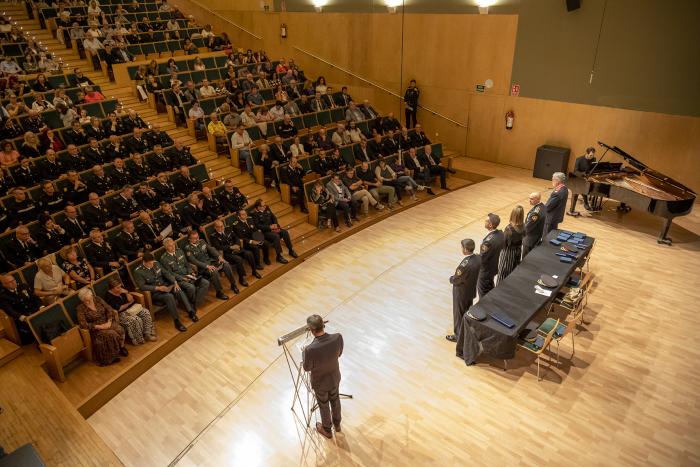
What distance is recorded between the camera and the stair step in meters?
4.39

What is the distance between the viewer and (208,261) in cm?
554

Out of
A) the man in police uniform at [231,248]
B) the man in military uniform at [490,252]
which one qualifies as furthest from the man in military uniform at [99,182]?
the man in military uniform at [490,252]

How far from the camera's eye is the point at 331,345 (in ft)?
10.7

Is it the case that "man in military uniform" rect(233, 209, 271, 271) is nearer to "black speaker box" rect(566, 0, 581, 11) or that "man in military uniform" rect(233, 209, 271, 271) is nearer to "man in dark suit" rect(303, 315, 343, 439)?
"man in dark suit" rect(303, 315, 343, 439)

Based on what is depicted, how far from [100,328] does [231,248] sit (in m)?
1.73

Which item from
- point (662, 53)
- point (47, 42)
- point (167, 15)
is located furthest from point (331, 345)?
point (167, 15)

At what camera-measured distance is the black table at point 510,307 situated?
3998mm

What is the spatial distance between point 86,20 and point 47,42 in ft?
3.15

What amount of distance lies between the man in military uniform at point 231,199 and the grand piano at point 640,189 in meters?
4.64

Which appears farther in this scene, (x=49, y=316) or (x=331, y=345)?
(x=49, y=316)

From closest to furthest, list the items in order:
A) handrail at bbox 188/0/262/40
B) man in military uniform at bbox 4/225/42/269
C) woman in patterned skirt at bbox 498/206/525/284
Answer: woman in patterned skirt at bbox 498/206/525/284
man in military uniform at bbox 4/225/42/269
handrail at bbox 188/0/262/40

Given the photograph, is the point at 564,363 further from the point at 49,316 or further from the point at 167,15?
the point at 167,15

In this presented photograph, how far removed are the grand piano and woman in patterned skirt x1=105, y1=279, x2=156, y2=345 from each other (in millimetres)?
5721

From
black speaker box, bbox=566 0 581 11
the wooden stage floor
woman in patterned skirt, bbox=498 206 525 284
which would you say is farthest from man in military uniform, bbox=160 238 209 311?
black speaker box, bbox=566 0 581 11
